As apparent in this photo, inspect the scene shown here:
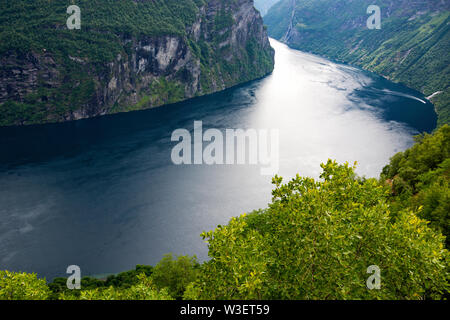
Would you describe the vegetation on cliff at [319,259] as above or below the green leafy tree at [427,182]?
above

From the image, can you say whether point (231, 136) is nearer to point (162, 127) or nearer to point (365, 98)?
point (162, 127)

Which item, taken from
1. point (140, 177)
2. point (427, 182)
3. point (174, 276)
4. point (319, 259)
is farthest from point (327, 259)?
point (140, 177)

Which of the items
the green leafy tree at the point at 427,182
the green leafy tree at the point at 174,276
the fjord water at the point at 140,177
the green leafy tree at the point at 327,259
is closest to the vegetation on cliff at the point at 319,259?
the green leafy tree at the point at 327,259

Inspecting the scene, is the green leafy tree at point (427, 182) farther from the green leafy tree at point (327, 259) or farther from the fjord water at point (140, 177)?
the fjord water at point (140, 177)

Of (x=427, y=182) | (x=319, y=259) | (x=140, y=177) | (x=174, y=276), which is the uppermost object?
(x=319, y=259)

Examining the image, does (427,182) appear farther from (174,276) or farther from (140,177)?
(140,177)

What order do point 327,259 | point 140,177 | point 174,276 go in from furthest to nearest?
point 140,177 < point 174,276 < point 327,259
